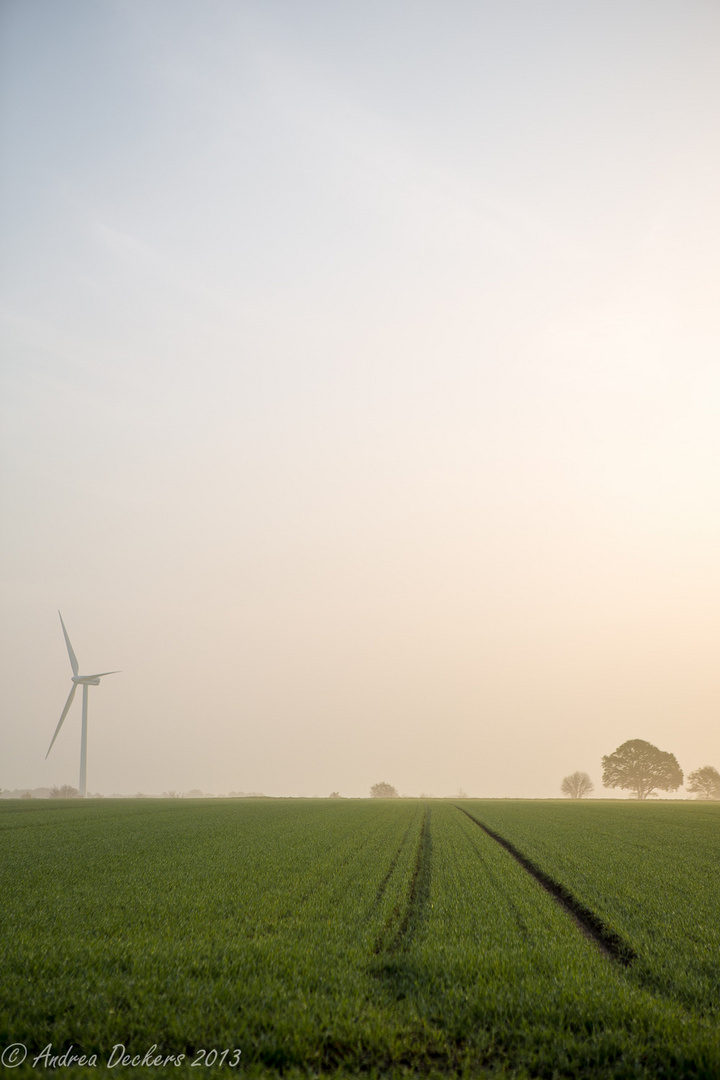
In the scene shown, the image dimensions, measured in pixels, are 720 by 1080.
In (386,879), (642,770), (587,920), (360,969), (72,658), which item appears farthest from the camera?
(642,770)

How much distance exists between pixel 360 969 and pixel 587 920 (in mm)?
7562

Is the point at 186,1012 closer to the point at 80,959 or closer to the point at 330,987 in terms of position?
the point at 330,987

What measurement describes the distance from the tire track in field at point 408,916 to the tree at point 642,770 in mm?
159472

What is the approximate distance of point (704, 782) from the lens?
18212cm

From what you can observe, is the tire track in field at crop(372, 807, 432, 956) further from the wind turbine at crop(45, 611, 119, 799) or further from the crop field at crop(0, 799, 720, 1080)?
the wind turbine at crop(45, 611, 119, 799)

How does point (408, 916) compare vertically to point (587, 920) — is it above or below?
below

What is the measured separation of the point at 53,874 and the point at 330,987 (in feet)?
50.7

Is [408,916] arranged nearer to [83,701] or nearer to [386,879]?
[386,879]

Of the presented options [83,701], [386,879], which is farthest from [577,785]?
[386,879]

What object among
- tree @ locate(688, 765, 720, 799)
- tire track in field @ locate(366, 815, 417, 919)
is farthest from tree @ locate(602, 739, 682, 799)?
tire track in field @ locate(366, 815, 417, 919)

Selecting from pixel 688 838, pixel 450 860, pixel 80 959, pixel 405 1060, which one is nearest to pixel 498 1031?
pixel 405 1060

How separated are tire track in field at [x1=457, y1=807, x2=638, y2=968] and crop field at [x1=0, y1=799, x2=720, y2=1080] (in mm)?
77

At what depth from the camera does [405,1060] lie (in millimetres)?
8375

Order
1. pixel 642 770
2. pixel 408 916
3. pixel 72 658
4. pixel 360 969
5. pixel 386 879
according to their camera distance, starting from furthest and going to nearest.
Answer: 1. pixel 642 770
2. pixel 72 658
3. pixel 386 879
4. pixel 408 916
5. pixel 360 969
